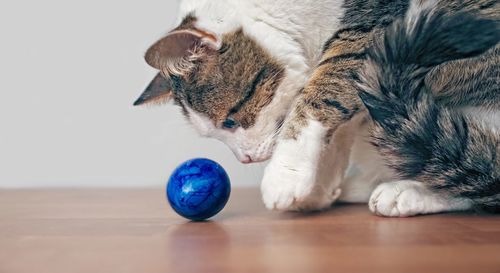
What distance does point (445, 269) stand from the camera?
709 mm

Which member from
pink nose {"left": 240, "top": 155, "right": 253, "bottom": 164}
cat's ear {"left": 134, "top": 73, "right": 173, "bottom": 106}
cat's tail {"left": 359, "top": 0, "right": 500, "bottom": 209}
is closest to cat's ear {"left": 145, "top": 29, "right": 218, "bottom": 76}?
cat's ear {"left": 134, "top": 73, "right": 173, "bottom": 106}

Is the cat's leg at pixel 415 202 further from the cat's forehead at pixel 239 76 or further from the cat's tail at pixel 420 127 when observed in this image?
the cat's forehead at pixel 239 76

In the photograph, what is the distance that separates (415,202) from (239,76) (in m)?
0.43

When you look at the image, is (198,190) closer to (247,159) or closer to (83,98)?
(247,159)

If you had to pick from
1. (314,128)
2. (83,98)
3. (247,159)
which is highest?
(314,128)

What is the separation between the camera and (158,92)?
1.49 meters

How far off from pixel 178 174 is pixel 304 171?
0.23 metres

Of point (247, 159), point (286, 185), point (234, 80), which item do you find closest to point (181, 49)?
point (234, 80)

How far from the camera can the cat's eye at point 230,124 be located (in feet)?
4.38

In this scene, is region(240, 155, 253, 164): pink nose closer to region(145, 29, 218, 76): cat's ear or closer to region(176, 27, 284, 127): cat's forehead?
region(176, 27, 284, 127): cat's forehead

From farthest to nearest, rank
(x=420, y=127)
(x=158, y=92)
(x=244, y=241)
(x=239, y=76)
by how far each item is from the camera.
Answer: (x=158, y=92)
(x=239, y=76)
(x=420, y=127)
(x=244, y=241)

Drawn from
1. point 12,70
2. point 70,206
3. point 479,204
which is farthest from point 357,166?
point 12,70

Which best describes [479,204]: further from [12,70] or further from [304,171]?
[12,70]

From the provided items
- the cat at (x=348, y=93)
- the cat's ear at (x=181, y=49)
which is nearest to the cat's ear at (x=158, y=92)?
the cat at (x=348, y=93)
